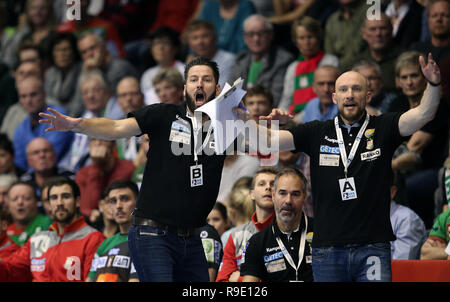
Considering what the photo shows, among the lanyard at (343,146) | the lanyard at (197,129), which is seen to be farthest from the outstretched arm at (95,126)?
the lanyard at (343,146)

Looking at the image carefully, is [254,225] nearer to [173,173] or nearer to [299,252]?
[299,252]

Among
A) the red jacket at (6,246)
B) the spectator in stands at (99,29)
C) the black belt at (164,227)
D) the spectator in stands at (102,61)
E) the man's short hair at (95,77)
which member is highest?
the spectator in stands at (99,29)

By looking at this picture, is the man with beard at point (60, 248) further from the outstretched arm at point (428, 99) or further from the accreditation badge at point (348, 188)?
the outstretched arm at point (428, 99)

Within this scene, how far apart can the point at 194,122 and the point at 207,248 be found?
2.18 m

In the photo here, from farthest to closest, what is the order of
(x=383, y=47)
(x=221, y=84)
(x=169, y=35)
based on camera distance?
(x=169, y=35) → (x=383, y=47) → (x=221, y=84)

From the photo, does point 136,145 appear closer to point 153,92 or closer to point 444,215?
point 153,92

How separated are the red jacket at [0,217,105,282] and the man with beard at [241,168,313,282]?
2139 mm

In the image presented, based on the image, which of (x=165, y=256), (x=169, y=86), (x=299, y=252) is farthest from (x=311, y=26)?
(x=165, y=256)

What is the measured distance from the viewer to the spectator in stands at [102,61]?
1169 centimetres

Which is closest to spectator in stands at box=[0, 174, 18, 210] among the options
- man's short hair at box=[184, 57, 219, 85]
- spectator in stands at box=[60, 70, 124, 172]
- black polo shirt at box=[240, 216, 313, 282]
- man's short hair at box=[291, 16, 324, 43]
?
spectator in stands at box=[60, 70, 124, 172]

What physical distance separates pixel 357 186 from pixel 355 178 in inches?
2.3

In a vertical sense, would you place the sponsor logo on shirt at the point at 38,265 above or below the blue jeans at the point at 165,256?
below

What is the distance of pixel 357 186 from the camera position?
5.39 meters
